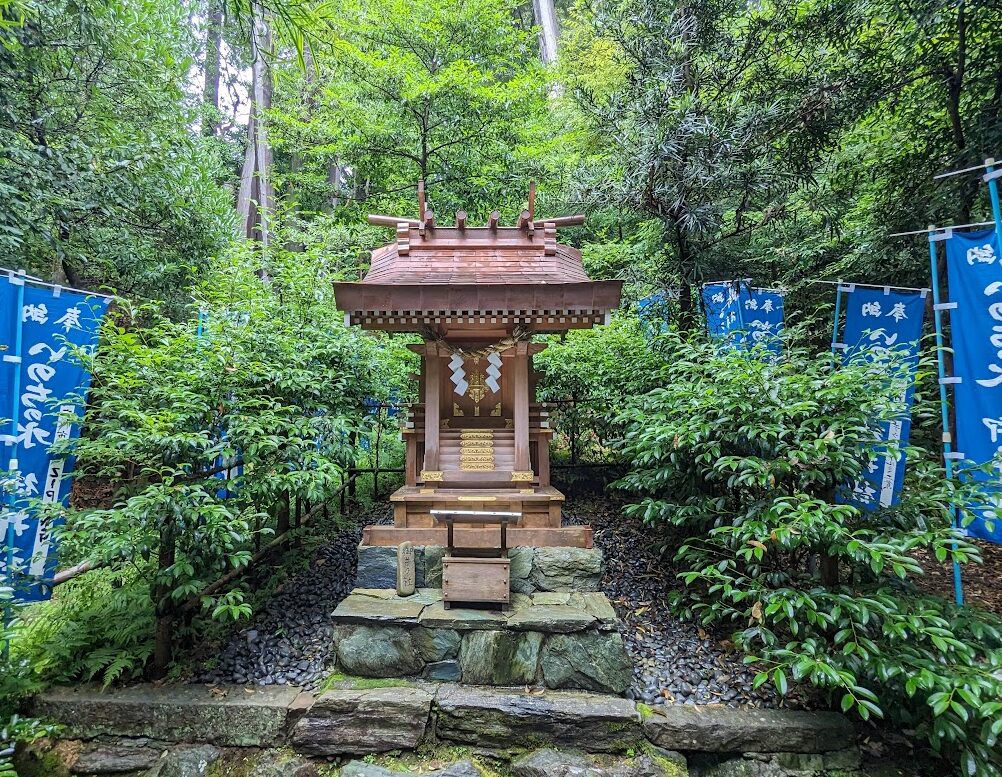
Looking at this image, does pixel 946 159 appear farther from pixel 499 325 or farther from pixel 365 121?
pixel 365 121

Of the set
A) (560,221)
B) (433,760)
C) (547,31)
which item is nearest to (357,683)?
(433,760)

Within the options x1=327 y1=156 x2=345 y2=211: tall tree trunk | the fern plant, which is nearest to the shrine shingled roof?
the fern plant

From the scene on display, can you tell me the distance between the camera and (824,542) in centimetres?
312

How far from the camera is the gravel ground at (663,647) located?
3.36m

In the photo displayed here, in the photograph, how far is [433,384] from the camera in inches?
184

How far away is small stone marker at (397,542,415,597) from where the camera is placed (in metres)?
3.92

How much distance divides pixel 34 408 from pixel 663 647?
18.0 ft

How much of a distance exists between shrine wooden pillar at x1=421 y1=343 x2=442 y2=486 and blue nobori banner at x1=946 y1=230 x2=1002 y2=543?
14.6 feet

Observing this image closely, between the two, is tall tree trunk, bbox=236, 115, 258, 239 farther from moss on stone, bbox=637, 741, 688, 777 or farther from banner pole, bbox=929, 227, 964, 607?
banner pole, bbox=929, 227, 964, 607

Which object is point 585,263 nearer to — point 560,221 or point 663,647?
point 560,221

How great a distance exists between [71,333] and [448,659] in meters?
4.11

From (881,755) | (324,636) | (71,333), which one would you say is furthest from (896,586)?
(71,333)

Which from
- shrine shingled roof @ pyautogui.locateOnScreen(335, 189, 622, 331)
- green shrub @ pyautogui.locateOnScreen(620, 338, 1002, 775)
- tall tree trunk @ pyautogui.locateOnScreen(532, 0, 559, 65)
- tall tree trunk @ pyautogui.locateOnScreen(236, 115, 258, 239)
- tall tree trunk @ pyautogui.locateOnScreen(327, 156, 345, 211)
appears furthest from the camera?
tall tree trunk @ pyautogui.locateOnScreen(532, 0, 559, 65)

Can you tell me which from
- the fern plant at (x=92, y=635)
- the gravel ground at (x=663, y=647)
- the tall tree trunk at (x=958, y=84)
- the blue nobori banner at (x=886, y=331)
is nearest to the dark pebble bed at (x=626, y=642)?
the gravel ground at (x=663, y=647)
